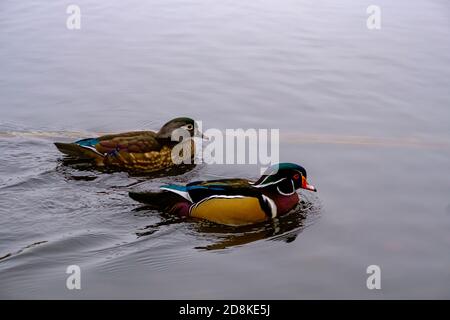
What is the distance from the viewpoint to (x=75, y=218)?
816cm

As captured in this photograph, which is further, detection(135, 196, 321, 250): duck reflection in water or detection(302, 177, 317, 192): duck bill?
detection(302, 177, 317, 192): duck bill

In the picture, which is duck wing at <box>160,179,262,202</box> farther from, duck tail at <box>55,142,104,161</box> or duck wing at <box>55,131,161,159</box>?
duck tail at <box>55,142,104,161</box>

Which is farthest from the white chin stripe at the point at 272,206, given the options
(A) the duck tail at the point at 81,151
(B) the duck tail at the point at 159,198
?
(A) the duck tail at the point at 81,151

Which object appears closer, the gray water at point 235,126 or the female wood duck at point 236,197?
the gray water at point 235,126

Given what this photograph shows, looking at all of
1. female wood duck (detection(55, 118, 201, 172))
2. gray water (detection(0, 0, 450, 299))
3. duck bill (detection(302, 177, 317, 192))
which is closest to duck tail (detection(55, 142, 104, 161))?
female wood duck (detection(55, 118, 201, 172))

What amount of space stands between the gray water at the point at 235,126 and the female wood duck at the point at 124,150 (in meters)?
0.23

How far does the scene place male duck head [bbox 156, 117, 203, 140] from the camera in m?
9.97

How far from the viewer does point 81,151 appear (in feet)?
31.7

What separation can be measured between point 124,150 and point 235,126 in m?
1.77

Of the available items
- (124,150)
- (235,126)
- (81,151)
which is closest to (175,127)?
(124,150)

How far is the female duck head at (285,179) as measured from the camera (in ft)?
28.3

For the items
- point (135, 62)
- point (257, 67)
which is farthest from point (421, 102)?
point (135, 62)

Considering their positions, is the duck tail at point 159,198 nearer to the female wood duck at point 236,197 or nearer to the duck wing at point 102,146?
the female wood duck at point 236,197

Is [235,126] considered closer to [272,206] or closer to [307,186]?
[307,186]
